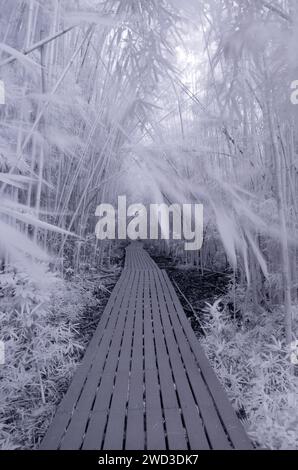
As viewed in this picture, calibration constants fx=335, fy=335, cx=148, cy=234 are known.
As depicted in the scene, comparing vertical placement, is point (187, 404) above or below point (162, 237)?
below

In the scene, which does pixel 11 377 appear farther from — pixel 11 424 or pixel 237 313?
pixel 237 313

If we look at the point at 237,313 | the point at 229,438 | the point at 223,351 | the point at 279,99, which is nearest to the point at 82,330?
the point at 223,351

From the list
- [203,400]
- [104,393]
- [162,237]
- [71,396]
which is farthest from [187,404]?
[162,237]

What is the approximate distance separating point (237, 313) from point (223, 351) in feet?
2.95

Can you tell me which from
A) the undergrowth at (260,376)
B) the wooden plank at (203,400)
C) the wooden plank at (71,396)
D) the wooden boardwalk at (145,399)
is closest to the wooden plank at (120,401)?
the wooden boardwalk at (145,399)

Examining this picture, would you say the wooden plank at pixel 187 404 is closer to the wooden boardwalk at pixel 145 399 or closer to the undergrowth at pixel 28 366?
the wooden boardwalk at pixel 145 399

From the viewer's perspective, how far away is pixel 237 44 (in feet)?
4.46

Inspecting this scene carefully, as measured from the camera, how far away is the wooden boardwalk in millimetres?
1150

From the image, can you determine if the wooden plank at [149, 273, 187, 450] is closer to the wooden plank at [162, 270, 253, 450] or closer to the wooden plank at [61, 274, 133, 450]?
the wooden plank at [162, 270, 253, 450]

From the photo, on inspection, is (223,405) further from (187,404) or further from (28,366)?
(28,366)

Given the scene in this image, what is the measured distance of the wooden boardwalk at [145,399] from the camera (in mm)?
1150

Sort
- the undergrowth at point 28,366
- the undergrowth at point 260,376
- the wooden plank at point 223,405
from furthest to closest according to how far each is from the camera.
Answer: the undergrowth at point 28,366 < the undergrowth at point 260,376 < the wooden plank at point 223,405

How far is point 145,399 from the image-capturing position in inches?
56.9

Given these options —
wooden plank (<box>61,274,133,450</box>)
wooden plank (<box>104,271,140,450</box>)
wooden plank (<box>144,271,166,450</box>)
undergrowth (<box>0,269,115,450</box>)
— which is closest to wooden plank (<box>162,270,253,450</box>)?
wooden plank (<box>144,271,166,450</box>)
